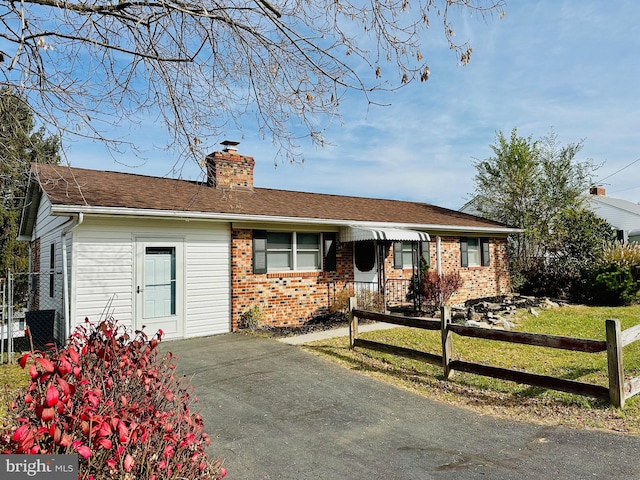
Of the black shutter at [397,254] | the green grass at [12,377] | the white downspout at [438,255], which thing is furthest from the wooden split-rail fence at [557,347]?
the white downspout at [438,255]

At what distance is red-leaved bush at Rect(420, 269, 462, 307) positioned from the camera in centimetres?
1362

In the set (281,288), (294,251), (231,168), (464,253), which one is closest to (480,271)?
(464,253)

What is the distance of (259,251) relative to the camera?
11328 millimetres

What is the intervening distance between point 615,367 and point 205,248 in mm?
8568

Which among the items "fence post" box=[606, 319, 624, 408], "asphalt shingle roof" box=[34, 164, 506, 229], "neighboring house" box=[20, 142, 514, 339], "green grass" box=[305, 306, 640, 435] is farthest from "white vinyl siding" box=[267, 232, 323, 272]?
"fence post" box=[606, 319, 624, 408]

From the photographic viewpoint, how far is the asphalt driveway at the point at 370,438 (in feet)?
12.7

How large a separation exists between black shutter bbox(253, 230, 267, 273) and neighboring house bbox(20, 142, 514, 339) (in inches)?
1.1

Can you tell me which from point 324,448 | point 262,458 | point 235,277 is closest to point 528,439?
point 324,448

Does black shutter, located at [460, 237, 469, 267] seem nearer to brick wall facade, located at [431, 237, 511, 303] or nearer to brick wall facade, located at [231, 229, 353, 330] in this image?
brick wall facade, located at [431, 237, 511, 303]

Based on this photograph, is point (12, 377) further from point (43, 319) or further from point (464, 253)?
point (464, 253)

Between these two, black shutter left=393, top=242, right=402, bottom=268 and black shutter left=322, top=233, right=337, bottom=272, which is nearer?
black shutter left=322, top=233, right=337, bottom=272

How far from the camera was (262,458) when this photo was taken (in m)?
4.16

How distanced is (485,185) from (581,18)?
62.8 ft

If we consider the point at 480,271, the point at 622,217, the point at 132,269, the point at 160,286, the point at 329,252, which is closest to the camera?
the point at 132,269
